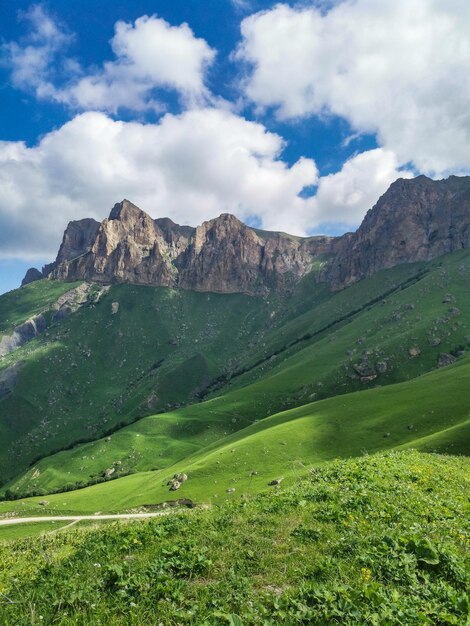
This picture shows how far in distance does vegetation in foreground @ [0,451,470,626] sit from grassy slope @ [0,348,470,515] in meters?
51.1

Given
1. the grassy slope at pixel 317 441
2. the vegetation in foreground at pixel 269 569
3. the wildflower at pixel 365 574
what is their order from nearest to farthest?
the vegetation in foreground at pixel 269 569 < the wildflower at pixel 365 574 < the grassy slope at pixel 317 441

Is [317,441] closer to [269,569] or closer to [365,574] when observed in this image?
[269,569]

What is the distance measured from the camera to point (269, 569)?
39.0ft

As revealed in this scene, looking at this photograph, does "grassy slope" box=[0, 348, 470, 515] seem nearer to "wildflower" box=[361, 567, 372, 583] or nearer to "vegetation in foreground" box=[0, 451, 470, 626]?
"vegetation in foreground" box=[0, 451, 470, 626]

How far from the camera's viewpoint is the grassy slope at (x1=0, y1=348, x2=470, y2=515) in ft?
263

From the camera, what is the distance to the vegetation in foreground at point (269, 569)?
9.33 meters

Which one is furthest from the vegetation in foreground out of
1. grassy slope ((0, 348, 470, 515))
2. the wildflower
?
grassy slope ((0, 348, 470, 515))

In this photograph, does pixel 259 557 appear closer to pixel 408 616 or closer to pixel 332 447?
pixel 408 616

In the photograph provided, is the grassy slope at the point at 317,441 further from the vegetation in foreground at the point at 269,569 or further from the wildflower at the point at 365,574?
the wildflower at the point at 365,574

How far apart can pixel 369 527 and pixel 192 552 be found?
6.56 metres

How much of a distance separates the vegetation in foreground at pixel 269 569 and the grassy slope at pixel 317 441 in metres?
51.1

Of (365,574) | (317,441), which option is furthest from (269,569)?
(317,441)

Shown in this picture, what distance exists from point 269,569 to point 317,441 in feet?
273

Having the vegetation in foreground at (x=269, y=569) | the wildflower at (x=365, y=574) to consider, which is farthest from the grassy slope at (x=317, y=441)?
the wildflower at (x=365, y=574)
